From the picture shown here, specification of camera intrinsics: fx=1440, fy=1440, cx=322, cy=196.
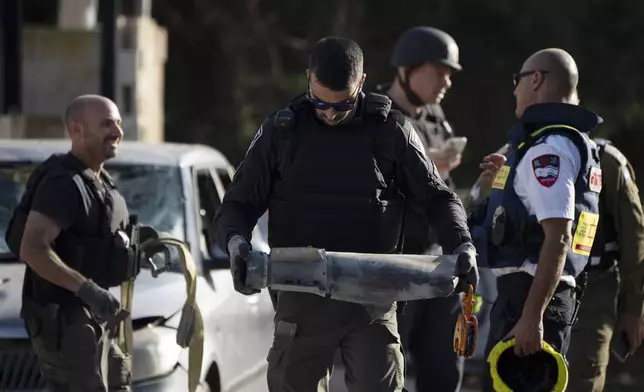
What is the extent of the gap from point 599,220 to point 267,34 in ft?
47.3

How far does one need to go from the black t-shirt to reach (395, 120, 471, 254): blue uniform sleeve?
1.41 metres

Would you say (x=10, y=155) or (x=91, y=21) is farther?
(x=91, y=21)

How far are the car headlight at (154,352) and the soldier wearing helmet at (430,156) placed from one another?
1.01 m

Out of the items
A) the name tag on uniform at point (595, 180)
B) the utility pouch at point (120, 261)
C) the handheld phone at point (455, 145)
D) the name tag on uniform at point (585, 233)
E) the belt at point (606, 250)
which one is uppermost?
the name tag on uniform at point (595, 180)

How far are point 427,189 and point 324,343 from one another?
0.65m

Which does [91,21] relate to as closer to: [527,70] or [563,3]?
[563,3]

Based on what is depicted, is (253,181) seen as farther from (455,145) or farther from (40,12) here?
(40,12)

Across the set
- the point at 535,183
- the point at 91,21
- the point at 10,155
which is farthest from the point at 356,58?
the point at 91,21


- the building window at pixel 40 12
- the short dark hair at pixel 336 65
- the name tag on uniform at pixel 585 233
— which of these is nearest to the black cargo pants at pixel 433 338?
the name tag on uniform at pixel 585 233

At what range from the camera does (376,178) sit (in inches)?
197

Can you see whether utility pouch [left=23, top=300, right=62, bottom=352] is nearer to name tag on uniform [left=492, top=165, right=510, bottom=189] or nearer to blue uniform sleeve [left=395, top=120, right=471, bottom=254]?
blue uniform sleeve [left=395, top=120, right=471, bottom=254]

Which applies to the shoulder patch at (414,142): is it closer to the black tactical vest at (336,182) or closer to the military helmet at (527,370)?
the black tactical vest at (336,182)

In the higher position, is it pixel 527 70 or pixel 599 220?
pixel 527 70

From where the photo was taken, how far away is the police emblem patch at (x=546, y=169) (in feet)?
17.6
